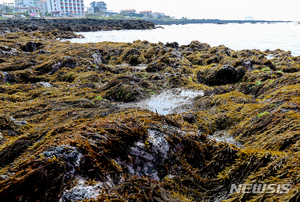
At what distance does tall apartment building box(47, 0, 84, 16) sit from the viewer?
81.7m

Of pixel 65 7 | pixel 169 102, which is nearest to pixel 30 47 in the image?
pixel 169 102

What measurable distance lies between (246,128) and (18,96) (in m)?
5.81

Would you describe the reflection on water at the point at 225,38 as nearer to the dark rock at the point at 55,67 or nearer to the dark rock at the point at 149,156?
the dark rock at the point at 55,67

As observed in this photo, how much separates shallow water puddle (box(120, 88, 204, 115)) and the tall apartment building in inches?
3621

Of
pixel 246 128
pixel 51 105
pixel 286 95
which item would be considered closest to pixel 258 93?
pixel 286 95

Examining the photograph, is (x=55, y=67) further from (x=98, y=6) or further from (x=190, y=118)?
(x=98, y=6)

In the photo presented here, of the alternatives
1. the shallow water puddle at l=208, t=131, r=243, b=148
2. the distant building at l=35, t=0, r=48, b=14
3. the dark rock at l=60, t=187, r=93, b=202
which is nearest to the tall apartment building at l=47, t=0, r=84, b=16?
the distant building at l=35, t=0, r=48, b=14

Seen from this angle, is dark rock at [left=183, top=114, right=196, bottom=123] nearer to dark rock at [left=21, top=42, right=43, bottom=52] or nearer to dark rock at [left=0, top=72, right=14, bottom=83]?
dark rock at [left=0, top=72, right=14, bottom=83]

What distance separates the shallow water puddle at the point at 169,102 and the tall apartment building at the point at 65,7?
92.0m

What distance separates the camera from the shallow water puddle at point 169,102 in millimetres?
5090

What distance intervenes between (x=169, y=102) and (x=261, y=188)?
4.10 meters

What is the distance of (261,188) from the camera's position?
169cm

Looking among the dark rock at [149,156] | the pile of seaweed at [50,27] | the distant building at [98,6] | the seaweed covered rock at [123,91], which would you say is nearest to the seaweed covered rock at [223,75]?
the seaweed covered rock at [123,91]

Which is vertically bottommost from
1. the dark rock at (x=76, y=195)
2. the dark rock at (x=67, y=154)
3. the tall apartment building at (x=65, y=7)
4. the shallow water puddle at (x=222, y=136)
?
the shallow water puddle at (x=222, y=136)
